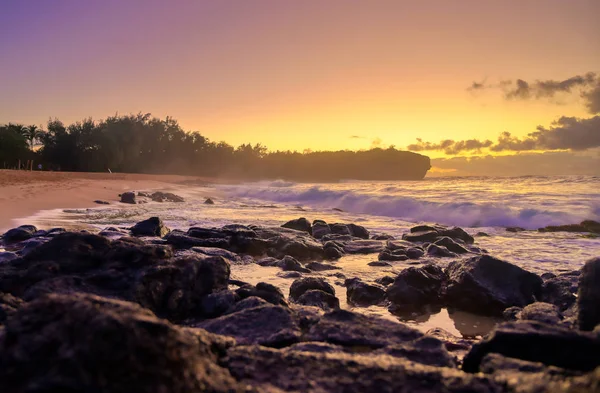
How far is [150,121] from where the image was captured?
7800cm

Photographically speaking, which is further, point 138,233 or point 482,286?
point 138,233

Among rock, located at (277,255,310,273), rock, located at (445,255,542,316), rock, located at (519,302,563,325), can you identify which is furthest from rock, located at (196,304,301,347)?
rock, located at (277,255,310,273)

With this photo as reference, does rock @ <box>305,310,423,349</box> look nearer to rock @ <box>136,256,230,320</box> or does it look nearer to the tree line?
rock @ <box>136,256,230,320</box>

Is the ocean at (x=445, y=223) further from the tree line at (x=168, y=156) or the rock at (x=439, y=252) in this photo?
the tree line at (x=168, y=156)

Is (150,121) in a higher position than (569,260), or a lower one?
higher

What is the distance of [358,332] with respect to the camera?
2.52 m

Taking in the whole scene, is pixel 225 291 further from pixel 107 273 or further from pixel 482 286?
pixel 482 286

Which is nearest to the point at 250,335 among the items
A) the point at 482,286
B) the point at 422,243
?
the point at 482,286

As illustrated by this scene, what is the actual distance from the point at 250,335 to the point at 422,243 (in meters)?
7.13

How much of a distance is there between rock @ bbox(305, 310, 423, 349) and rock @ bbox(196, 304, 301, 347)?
129 mm

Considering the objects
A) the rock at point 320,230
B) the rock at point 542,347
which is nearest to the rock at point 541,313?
the rock at point 542,347

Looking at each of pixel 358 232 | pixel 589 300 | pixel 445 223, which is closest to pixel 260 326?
pixel 589 300

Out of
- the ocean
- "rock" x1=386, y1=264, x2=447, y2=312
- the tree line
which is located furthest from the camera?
the tree line

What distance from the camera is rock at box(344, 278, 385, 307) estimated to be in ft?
16.0
